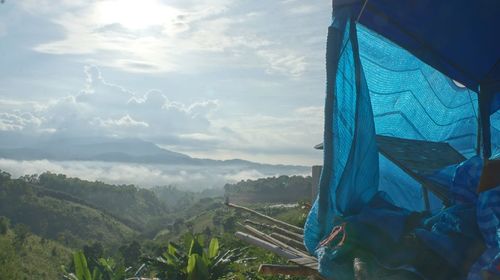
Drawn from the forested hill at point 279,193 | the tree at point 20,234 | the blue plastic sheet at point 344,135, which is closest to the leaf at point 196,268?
the forested hill at point 279,193

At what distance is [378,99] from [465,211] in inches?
48.2

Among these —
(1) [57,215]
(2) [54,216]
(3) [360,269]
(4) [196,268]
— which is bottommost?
(2) [54,216]

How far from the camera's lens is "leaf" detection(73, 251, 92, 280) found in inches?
205

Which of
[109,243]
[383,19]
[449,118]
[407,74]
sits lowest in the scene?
[109,243]

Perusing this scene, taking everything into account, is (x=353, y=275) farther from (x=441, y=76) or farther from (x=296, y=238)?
(x=441, y=76)

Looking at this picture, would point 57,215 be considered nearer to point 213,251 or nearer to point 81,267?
point 81,267

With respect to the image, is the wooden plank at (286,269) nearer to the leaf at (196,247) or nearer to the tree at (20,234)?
the leaf at (196,247)

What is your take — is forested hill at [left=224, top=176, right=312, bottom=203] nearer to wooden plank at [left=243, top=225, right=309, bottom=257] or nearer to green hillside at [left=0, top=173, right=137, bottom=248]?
wooden plank at [left=243, top=225, right=309, bottom=257]

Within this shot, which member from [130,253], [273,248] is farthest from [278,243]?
[130,253]

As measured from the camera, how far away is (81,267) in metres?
5.26

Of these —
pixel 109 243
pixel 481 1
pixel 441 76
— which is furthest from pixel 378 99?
pixel 109 243

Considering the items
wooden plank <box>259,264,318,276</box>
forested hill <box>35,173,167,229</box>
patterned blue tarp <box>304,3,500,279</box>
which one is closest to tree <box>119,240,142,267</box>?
patterned blue tarp <box>304,3,500,279</box>

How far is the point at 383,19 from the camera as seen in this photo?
2764 mm

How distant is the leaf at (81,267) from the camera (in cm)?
522
